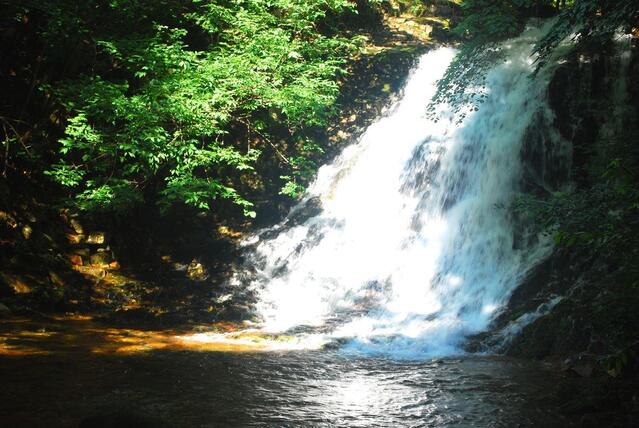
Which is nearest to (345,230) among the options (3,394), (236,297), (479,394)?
(236,297)

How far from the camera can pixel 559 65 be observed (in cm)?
1075

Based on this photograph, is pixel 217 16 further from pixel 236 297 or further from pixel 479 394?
pixel 479 394

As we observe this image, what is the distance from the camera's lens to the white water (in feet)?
29.4

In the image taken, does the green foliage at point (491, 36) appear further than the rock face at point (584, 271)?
Yes

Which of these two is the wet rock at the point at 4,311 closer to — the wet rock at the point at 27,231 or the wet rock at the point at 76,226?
the wet rock at the point at 27,231

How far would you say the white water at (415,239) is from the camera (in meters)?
8.95

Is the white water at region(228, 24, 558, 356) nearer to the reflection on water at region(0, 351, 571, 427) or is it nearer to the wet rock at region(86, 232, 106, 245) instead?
the reflection on water at region(0, 351, 571, 427)

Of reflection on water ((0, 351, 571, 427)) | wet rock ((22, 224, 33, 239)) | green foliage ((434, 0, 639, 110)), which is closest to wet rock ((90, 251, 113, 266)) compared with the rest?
wet rock ((22, 224, 33, 239))

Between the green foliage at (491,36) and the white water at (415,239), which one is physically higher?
the green foliage at (491,36)

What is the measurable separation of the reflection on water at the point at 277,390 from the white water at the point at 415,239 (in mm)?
1488

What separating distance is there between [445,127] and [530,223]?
4.59 m

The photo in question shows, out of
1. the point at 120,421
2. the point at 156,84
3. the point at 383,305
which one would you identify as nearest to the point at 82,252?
the point at 156,84

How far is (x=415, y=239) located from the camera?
37.5 feet

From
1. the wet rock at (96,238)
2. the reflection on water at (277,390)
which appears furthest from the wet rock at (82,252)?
the reflection on water at (277,390)
